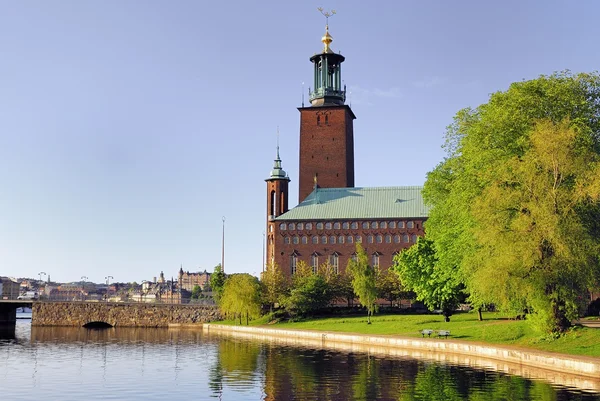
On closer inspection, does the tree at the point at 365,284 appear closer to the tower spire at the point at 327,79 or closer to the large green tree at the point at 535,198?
the large green tree at the point at 535,198

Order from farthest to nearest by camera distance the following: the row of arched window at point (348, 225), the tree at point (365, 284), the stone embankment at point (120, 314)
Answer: the stone embankment at point (120, 314), the row of arched window at point (348, 225), the tree at point (365, 284)

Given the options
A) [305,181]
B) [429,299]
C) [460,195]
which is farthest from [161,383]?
[305,181]

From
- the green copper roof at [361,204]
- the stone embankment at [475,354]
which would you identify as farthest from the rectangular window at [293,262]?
the stone embankment at [475,354]

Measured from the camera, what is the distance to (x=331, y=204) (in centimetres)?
9700

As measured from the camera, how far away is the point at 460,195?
45.7 metres

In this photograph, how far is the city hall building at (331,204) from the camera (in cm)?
9294

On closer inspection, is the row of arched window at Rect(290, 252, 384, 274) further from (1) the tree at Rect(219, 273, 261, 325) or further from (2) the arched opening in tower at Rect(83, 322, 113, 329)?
(2) the arched opening in tower at Rect(83, 322, 113, 329)

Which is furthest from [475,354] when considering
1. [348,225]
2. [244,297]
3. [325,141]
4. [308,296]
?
[325,141]

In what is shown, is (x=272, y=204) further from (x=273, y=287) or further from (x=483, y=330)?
(x=483, y=330)

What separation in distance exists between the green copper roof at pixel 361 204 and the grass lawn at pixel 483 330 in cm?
2310

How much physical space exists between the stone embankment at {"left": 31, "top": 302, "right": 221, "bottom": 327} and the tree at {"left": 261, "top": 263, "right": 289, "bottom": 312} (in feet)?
43.2

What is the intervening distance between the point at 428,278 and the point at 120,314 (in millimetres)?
52524

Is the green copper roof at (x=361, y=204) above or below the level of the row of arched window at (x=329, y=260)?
above

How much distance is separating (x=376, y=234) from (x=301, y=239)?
10.7 metres
